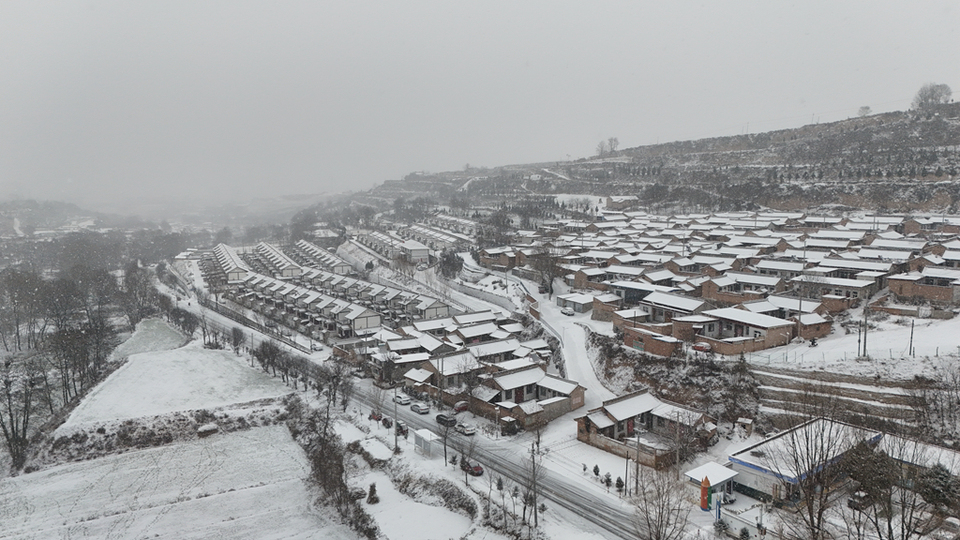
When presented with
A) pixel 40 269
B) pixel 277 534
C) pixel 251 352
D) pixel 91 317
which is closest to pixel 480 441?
pixel 277 534

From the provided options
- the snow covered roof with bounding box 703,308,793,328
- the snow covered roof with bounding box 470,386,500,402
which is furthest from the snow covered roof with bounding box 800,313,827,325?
the snow covered roof with bounding box 470,386,500,402

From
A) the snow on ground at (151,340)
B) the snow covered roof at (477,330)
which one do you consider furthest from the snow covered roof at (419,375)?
the snow on ground at (151,340)

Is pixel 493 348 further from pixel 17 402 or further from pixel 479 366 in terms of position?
pixel 17 402

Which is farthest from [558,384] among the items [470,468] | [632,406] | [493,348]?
[470,468]

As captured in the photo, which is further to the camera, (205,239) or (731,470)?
(205,239)

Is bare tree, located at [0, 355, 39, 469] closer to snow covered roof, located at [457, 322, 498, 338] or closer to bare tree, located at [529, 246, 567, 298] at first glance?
snow covered roof, located at [457, 322, 498, 338]

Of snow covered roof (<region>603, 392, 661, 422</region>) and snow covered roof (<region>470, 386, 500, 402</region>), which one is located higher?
snow covered roof (<region>603, 392, 661, 422</region>)

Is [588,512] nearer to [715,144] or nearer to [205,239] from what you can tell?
[715,144]
